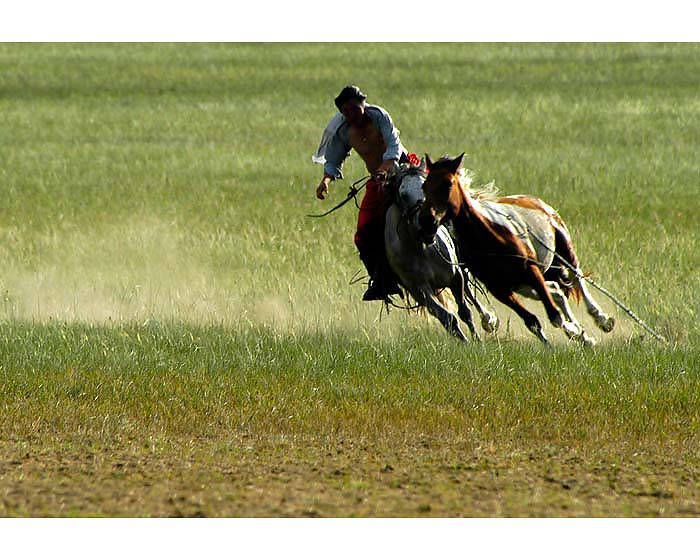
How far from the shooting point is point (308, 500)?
7191 millimetres

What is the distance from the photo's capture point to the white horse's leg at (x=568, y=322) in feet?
37.4

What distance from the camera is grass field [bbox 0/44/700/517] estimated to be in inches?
301

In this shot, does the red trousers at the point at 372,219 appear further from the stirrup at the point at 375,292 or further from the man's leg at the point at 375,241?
the stirrup at the point at 375,292

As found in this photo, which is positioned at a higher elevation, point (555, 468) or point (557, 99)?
point (557, 99)

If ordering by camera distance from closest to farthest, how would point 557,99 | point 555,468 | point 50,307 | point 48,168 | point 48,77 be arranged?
point 555,468 < point 50,307 < point 48,168 < point 557,99 < point 48,77

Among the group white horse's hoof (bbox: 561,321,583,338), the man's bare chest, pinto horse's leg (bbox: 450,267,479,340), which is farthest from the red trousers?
white horse's hoof (bbox: 561,321,583,338)

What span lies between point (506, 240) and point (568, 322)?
1148mm

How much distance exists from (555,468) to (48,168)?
1893 cm

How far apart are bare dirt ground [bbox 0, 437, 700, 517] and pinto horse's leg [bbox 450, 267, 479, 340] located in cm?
282

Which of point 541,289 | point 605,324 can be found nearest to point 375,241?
point 541,289

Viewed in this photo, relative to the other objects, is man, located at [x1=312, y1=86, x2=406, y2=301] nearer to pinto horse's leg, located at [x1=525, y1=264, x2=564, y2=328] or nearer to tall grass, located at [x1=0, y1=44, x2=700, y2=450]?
tall grass, located at [x1=0, y1=44, x2=700, y2=450]
